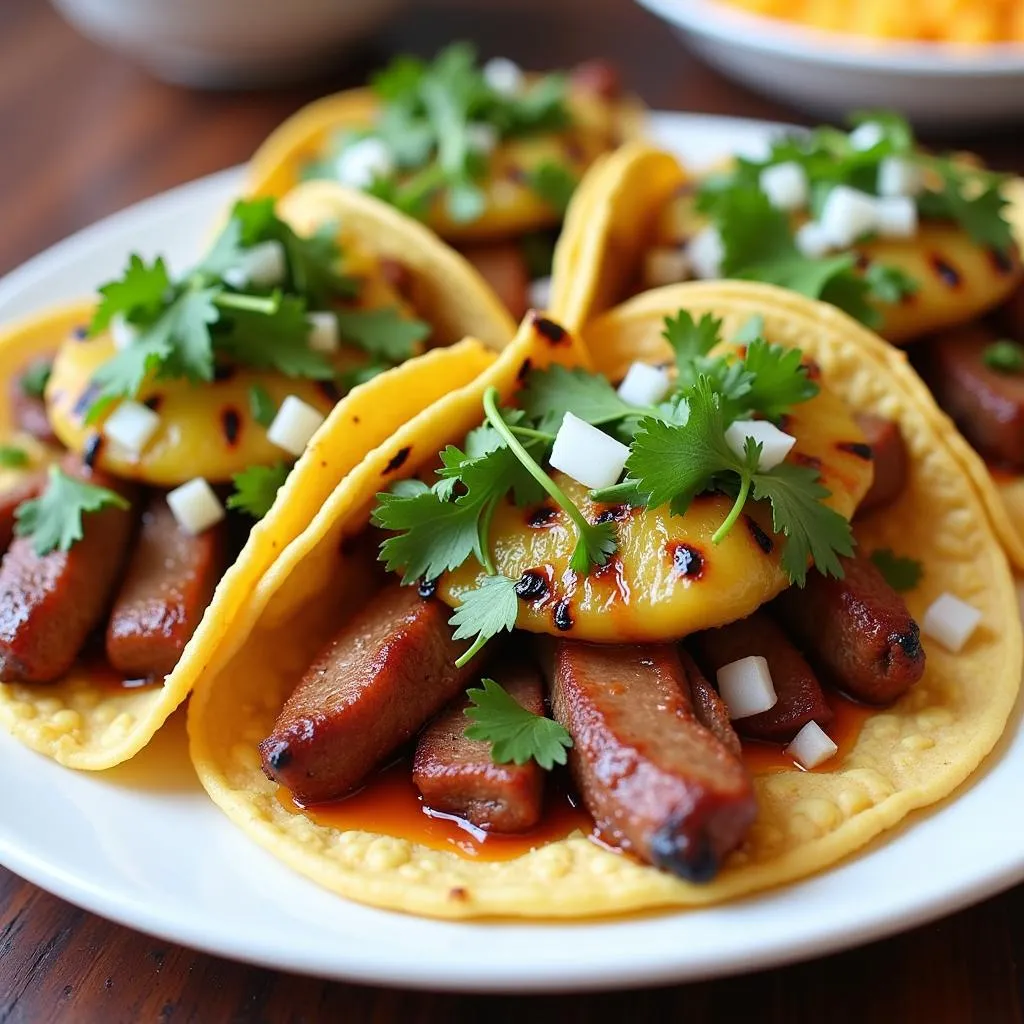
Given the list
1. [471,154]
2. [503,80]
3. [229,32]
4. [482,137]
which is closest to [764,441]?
[471,154]

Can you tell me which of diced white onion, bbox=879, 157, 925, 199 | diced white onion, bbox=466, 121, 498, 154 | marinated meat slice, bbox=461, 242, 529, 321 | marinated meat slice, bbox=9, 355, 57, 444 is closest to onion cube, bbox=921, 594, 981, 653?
diced white onion, bbox=879, 157, 925, 199

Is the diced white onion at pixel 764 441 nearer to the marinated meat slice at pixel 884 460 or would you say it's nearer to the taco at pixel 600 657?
the taco at pixel 600 657

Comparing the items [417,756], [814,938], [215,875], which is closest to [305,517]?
[417,756]

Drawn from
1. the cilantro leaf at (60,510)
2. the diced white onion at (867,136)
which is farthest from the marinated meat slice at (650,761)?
the diced white onion at (867,136)

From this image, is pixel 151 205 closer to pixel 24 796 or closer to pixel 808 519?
pixel 24 796

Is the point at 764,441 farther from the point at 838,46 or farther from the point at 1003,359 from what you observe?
the point at 838,46

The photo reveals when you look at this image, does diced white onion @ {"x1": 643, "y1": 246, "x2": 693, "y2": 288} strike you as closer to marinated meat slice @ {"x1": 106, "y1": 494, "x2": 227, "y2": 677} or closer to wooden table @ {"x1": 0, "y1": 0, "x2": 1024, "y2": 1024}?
marinated meat slice @ {"x1": 106, "y1": 494, "x2": 227, "y2": 677}
